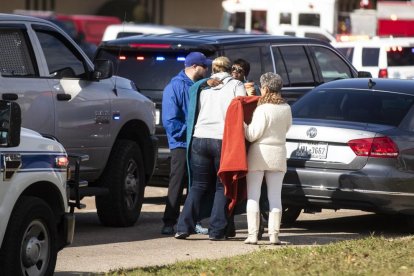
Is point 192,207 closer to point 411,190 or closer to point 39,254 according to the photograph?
point 411,190

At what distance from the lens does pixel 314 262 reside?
9805 millimetres

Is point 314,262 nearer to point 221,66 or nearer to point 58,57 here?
point 221,66

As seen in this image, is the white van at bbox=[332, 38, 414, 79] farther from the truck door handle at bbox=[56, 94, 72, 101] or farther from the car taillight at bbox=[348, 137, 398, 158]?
the truck door handle at bbox=[56, 94, 72, 101]

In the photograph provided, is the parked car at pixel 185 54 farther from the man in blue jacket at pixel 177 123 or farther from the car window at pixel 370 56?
the car window at pixel 370 56

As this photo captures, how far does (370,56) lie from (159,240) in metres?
16.6

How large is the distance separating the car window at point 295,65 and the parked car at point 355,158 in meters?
2.66

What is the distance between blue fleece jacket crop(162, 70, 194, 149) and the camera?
1221 cm

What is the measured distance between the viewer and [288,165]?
12531 mm

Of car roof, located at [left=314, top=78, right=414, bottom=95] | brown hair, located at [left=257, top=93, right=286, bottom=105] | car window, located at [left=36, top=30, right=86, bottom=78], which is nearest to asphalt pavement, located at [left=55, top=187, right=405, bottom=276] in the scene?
brown hair, located at [left=257, top=93, right=286, bottom=105]

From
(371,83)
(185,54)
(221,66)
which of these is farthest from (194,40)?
(221,66)

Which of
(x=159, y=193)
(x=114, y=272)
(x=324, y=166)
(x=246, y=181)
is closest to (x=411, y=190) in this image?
(x=324, y=166)

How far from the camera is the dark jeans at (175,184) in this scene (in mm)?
12250

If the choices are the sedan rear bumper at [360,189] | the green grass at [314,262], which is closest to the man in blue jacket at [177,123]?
the sedan rear bumper at [360,189]

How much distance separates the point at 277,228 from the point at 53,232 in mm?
3205
